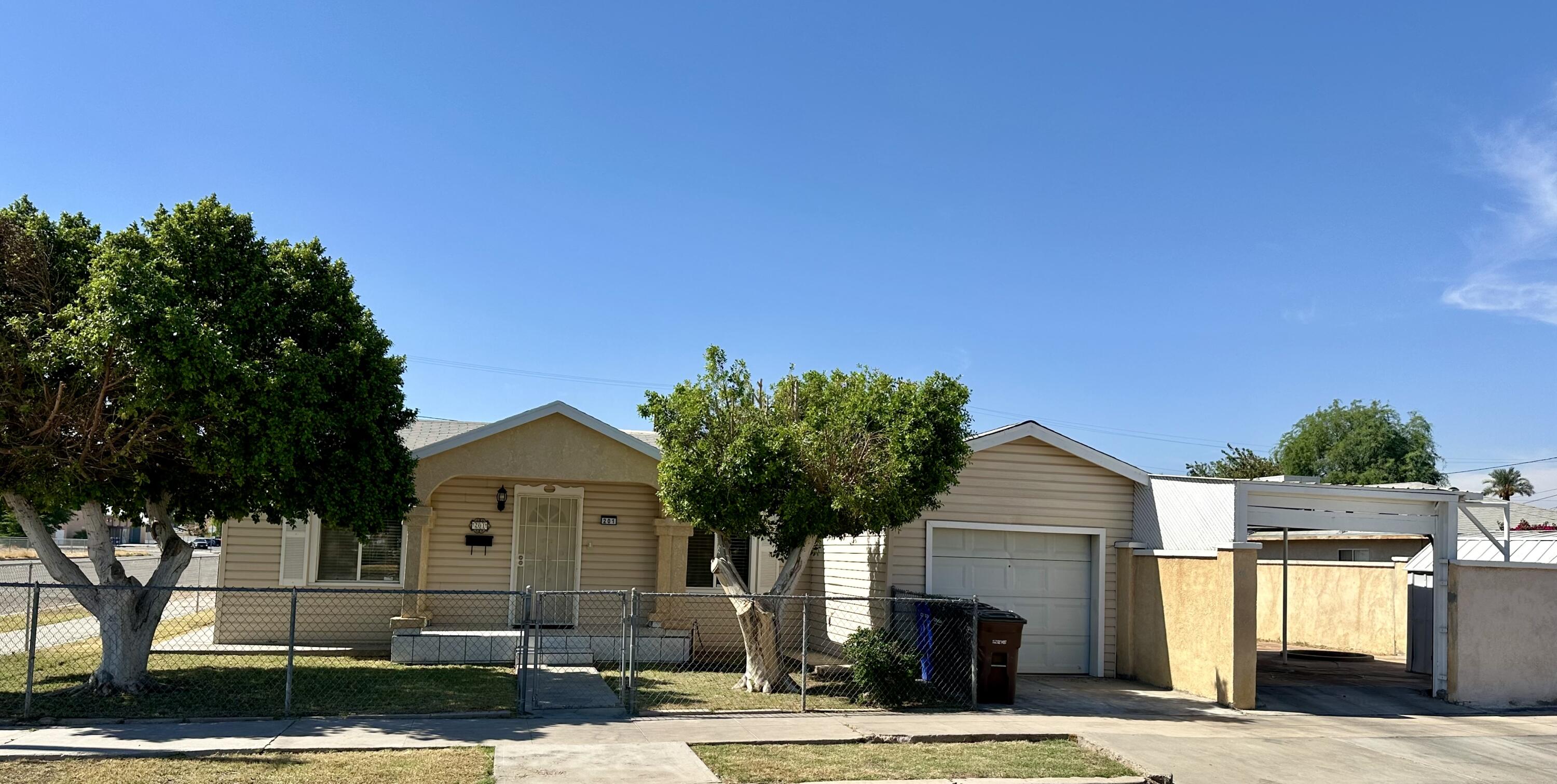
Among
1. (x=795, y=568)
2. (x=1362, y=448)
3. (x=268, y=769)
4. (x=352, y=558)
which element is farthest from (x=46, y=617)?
(x=1362, y=448)

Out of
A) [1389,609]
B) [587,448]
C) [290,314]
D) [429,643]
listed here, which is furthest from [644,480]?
[1389,609]

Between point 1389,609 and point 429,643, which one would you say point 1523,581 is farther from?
point 429,643

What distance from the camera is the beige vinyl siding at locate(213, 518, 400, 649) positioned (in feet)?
54.5

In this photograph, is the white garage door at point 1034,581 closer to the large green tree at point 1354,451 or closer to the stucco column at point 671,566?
the stucco column at point 671,566

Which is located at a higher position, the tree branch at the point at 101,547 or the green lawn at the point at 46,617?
the tree branch at the point at 101,547

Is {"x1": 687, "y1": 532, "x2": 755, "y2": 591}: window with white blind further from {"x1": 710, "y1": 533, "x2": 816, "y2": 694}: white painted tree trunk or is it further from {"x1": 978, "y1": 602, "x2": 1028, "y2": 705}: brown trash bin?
Result: {"x1": 978, "y1": 602, "x2": 1028, "y2": 705}: brown trash bin

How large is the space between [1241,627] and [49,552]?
14.0 m

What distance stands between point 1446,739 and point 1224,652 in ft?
8.18

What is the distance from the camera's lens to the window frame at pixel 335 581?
671 inches

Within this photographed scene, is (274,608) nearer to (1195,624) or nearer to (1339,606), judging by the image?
(1195,624)

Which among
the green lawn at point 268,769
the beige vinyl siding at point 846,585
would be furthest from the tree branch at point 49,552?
the beige vinyl siding at point 846,585

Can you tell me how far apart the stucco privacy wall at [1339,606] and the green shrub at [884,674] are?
1333 centimetres

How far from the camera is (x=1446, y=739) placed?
1196 cm

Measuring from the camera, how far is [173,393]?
424 inches
